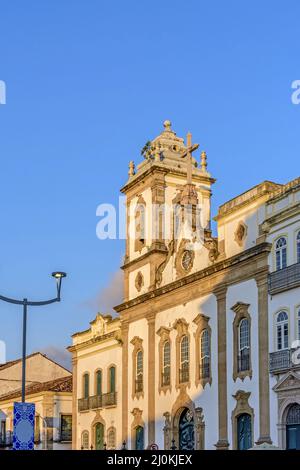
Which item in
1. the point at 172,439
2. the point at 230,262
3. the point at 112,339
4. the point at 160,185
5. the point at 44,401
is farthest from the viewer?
the point at 44,401

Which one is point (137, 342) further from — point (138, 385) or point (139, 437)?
point (139, 437)

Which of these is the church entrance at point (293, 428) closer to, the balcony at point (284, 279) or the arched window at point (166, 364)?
the balcony at point (284, 279)

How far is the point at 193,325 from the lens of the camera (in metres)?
38.8

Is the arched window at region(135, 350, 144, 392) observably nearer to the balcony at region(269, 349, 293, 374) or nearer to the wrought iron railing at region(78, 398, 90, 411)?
the wrought iron railing at region(78, 398, 90, 411)

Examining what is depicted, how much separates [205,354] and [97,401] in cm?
1214

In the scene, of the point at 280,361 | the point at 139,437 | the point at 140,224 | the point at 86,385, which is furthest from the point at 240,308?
the point at 86,385

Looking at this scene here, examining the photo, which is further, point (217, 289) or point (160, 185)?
point (160, 185)

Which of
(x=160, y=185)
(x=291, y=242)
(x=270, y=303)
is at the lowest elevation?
(x=270, y=303)

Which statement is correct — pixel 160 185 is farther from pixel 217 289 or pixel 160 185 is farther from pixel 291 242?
pixel 291 242

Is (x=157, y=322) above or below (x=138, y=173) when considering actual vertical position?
below
